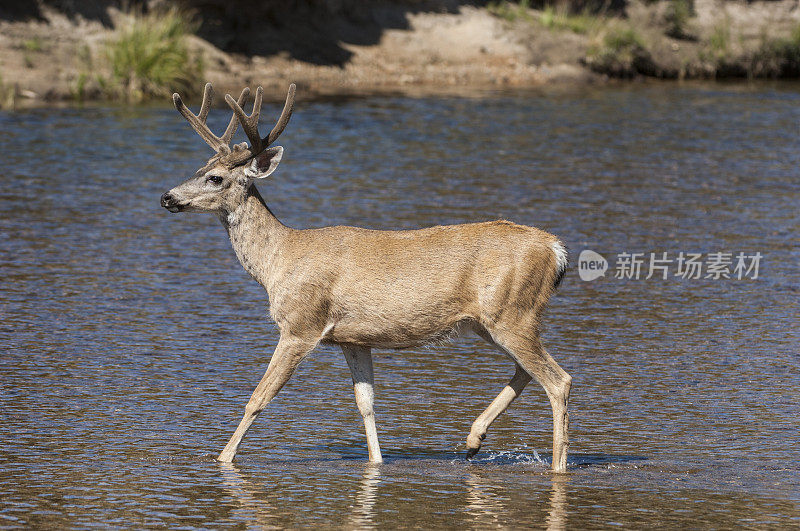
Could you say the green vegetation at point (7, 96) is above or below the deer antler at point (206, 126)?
below

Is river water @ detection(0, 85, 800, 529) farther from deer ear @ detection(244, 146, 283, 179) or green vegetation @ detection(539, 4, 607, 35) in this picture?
green vegetation @ detection(539, 4, 607, 35)

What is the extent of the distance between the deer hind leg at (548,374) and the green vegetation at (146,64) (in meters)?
19.5

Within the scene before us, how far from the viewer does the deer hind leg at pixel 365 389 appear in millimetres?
8391

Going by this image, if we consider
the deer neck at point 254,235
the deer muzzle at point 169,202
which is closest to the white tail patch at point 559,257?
the deer neck at point 254,235

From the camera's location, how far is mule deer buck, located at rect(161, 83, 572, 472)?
331 inches

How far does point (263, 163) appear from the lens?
29.2 feet

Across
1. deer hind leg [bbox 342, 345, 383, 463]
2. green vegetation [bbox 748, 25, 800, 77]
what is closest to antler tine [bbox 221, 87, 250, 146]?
deer hind leg [bbox 342, 345, 383, 463]

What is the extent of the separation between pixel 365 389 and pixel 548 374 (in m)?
1.12

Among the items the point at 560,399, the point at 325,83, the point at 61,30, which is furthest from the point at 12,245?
the point at 325,83

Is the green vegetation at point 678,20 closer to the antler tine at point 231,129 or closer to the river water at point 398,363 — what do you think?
the river water at point 398,363

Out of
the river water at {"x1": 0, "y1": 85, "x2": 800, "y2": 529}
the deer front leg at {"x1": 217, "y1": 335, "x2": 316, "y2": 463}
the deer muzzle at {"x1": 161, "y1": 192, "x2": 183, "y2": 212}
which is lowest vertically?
the river water at {"x1": 0, "y1": 85, "x2": 800, "y2": 529}

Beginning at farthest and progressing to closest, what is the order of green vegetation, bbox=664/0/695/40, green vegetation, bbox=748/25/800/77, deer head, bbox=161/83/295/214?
green vegetation, bbox=664/0/695/40 → green vegetation, bbox=748/25/800/77 → deer head, bbox=161/83/295/214

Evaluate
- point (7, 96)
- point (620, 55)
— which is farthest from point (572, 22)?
point (7, 96)

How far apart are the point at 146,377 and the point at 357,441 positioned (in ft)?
6.39
